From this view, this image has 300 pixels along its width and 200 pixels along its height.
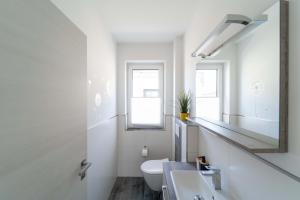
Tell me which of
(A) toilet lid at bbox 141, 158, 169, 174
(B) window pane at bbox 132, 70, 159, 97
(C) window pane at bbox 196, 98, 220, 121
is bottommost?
(A) toilet lid at bbox 141, 158, 169, 174

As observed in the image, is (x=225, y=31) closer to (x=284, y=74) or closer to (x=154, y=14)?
(x=284, y=74)

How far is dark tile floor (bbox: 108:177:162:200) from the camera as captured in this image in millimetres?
2451

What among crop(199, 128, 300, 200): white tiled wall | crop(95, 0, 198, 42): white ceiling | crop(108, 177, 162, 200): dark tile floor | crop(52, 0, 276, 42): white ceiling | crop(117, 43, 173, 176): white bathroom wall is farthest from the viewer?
crop(117, 43, 173, 176): white bathroom wall

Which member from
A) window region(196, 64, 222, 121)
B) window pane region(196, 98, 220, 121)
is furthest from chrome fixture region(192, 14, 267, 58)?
window pane region(196, 98, 220, 121)

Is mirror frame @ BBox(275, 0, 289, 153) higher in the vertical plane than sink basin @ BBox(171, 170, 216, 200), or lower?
higher

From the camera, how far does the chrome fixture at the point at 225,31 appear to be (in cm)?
81

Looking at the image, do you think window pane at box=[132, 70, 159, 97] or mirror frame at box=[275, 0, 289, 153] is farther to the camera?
window pane at box=[132, 70, 159, 97]

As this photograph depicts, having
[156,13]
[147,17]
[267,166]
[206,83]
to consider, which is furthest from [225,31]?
[147,17]

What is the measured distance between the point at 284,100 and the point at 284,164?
244 millimetres

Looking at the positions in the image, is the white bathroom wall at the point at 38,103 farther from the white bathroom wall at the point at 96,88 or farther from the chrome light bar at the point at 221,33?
the chrome light bar at the point at 221,33

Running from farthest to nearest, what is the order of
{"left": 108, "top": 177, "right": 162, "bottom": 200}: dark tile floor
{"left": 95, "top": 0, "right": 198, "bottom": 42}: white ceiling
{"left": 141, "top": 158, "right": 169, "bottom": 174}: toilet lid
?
1. {"left": 108, "top": 177, "right": 162, "bottom": 200}: dark tile floor
2. {"left": 141, "top": 158, "right": 169, "bottom": 174}: toilet lid
3. {"left": 95, "top": 0, "right": 198, "bottom": 42}: white ceiling

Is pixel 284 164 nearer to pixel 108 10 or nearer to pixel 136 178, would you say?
pixel 108 10

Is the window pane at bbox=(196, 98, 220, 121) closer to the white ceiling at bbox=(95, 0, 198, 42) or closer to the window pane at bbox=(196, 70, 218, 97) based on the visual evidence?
the window pane at bbox=(196, 70, 218, 97)

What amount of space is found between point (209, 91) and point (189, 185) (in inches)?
33.0
